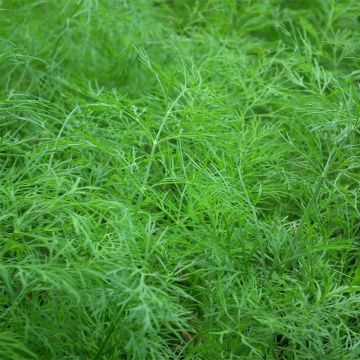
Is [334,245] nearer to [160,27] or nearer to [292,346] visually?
[292,346]

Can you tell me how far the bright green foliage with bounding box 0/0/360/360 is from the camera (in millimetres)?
1924

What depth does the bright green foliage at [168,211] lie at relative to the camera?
6.31ft

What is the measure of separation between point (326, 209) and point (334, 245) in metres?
0.31

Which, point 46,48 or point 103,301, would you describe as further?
point 46,48

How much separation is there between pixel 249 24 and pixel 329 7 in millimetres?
456

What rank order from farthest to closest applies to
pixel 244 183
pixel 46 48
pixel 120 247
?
pixel 46 48
pixel 244 183
pixel 120 247

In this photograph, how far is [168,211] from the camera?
250 centimetres

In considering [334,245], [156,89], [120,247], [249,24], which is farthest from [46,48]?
[334,245]

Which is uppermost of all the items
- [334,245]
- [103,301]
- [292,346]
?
[103,301]

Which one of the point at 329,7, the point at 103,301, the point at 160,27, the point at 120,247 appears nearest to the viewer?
the point at 103,301

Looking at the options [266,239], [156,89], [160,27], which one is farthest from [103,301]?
[160,27]

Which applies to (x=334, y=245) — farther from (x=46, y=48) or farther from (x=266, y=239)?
(x=46, y=48)

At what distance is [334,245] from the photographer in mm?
2197

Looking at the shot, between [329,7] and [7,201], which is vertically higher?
[7,201]
